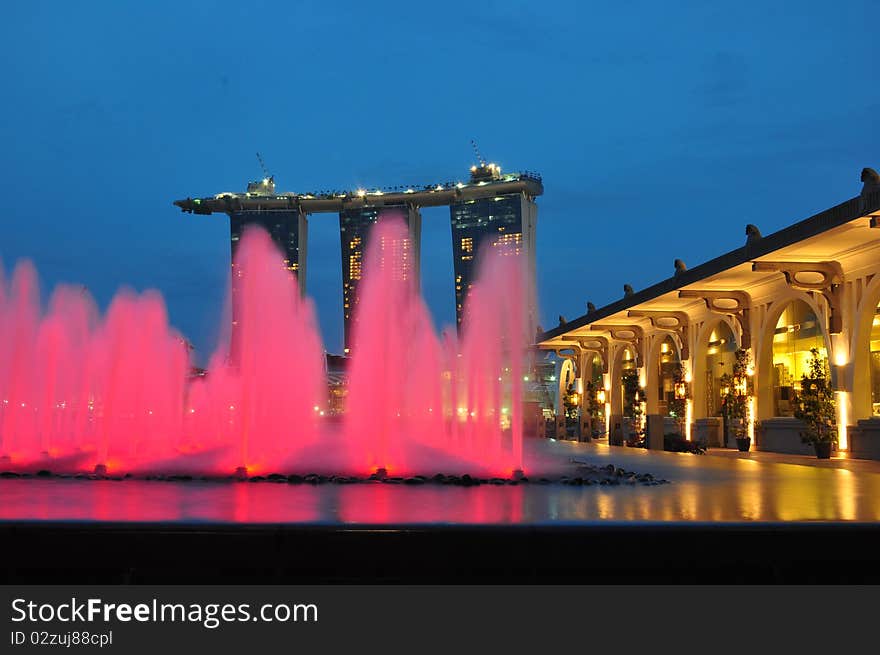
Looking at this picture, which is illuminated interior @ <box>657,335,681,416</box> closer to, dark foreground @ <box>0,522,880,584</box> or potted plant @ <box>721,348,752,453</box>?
potted plant @ <box>721,348,752,453</box>

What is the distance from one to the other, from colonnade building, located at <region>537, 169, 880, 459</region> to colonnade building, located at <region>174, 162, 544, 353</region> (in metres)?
40.2

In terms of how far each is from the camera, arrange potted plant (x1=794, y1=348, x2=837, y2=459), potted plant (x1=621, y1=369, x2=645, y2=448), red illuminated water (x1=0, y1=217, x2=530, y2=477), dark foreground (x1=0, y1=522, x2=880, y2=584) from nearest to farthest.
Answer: dark foreground (x1=0, y1=522, x2=880, y2=584)
red illuminated water (x1=0, y1=217, x2=530, y2=477)
potted plant (x1=794, y1=348, x2=837, y2=459)
potted plant (x1=621, y1=369, x2=645, y2=448)

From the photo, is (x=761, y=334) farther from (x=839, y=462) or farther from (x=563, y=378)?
(x=563, y=378)

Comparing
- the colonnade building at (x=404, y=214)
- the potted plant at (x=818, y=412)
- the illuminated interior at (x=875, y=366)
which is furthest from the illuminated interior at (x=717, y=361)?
the colonnade building at (x=404, y=214)

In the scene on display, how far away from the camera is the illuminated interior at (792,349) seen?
2147 cm

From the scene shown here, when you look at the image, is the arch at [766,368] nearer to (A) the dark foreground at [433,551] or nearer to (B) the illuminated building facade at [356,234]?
(A) the dark foreground at [433,551]

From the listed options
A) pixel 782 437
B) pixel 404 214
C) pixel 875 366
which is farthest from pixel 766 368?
pixel 404 214

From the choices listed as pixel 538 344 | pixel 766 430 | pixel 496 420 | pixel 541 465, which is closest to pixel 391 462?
pixel 541 465

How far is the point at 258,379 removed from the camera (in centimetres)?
1491

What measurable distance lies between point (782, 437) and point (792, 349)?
2.36m

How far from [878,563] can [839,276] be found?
46.1ft

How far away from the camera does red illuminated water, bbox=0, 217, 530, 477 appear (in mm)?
14336

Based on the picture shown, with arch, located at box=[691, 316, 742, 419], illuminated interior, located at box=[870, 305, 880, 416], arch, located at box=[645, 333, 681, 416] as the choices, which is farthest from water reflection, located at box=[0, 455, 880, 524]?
arch, located at box=[645, 333, 681, 416]

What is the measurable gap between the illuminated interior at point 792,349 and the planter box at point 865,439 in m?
2.72
